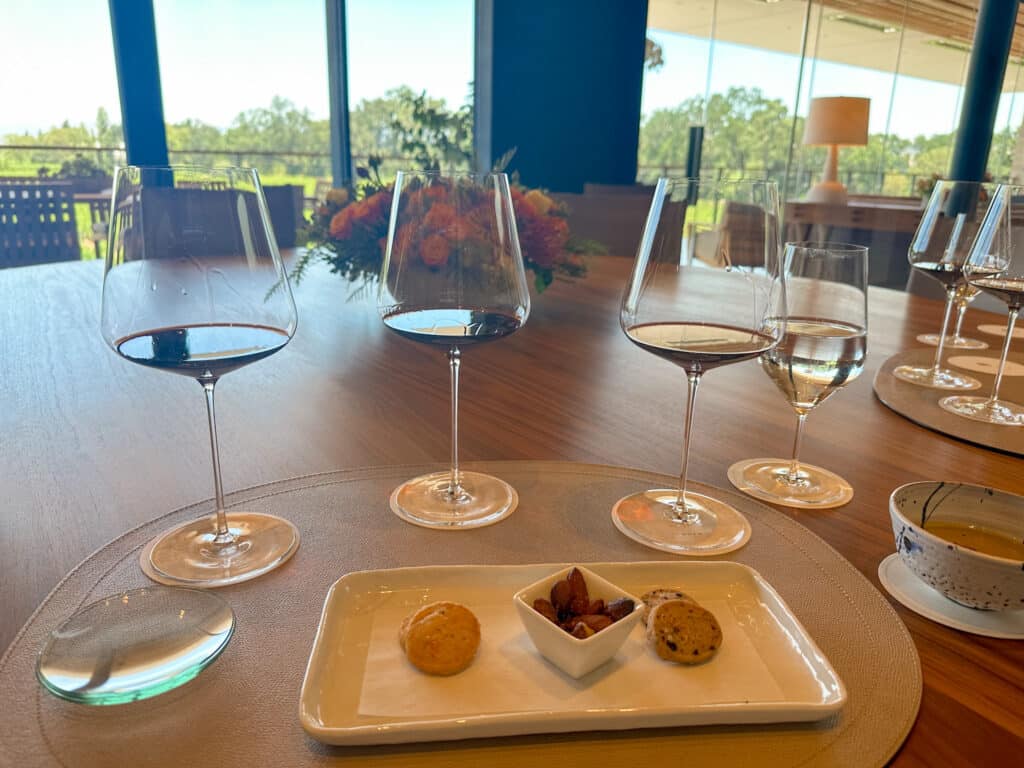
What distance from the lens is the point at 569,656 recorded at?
47cm

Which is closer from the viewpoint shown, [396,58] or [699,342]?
[699,342]

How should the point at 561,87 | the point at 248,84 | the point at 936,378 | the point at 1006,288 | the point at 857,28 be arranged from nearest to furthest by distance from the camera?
the point at 1006,288
the point at 936,378
the point at 248,84
the point at 561,87
the point at 857,28

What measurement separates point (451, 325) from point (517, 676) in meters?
0.38

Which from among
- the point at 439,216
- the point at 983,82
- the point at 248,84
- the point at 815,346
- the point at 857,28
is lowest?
the point at 815,346

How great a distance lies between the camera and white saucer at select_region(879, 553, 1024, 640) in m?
0.55

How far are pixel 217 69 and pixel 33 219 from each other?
149 centimetres

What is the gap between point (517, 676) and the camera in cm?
47

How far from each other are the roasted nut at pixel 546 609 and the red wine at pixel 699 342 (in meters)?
0.30

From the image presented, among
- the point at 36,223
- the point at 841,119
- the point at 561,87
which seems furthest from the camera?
the point at 841,119

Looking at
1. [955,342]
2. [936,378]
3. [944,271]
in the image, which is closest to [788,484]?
[936,378]

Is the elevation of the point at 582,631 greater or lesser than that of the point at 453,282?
lesser

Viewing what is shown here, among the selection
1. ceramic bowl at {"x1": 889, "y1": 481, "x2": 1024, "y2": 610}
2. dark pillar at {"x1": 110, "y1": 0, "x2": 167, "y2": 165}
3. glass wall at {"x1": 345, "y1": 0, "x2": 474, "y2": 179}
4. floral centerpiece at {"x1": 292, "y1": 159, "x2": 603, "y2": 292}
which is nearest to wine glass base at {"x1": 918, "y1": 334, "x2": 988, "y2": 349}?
floral centerpiece at {"x1": 292, "y1": 159, "x2": 603, "y2": 292}

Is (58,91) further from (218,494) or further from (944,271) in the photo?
(944,271)

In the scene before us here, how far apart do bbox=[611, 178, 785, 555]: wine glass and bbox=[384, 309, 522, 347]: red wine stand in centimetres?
13
